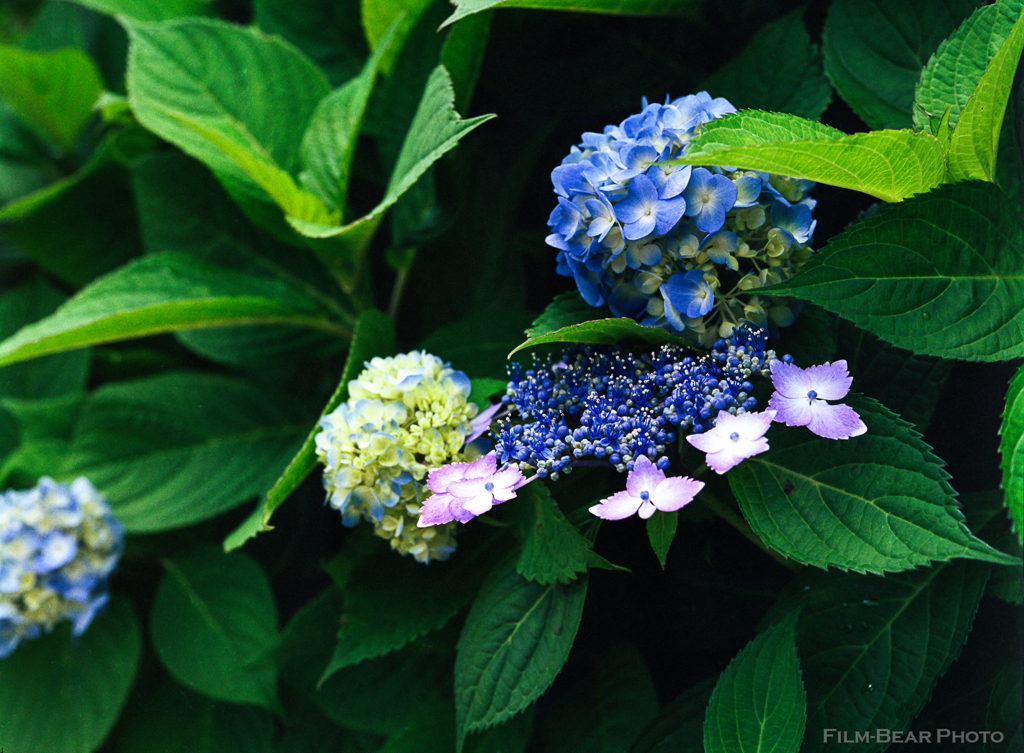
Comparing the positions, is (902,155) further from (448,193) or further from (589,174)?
(448,193)

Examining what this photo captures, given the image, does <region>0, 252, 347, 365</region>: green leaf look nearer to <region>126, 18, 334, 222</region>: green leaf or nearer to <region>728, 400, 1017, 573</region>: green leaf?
<region>126, 18, 334, 222</region>: green leaf

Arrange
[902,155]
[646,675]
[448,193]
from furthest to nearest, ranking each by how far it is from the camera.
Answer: [448,193] → [646,675] → [902,155]

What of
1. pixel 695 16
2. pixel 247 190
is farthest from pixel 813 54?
pixel 247 190

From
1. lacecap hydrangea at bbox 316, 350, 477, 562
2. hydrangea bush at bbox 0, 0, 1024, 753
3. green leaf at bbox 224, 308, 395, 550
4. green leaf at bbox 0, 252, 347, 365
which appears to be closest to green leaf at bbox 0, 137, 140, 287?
hydrangea bush at bbox 0, 0, 1024, 753

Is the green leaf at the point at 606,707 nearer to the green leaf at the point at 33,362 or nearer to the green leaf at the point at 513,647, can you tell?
the green leaf at the point at 513,647

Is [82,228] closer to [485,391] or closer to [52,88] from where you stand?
[52,88]

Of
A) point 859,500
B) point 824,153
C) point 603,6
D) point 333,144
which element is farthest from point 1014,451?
point 333,144
